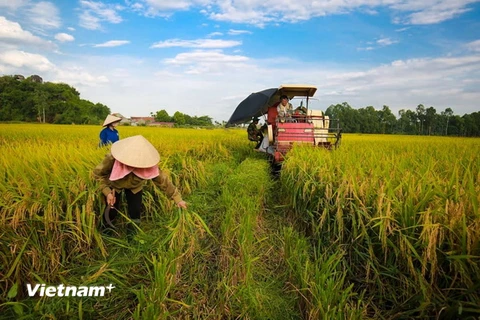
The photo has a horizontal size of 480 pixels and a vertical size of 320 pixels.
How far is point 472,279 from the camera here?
6.13 ft

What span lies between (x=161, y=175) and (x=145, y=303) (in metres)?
1.19

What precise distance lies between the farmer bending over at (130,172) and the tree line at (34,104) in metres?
31.6

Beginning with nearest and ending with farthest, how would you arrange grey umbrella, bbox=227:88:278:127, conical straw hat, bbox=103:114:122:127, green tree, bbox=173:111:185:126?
1. conical straw hat, bbox=103:114:122:127
2. grey umbrella, bbox=227:88:278:127
3. green tree, bbox=173:111:185:126

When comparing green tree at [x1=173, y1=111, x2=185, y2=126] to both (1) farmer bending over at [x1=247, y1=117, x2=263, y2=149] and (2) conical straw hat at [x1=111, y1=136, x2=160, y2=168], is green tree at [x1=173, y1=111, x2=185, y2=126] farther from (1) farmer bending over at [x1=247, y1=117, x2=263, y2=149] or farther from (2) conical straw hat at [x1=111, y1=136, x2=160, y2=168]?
(2) conical straw hat at [x1=111, y1=136, x2=160, y2=168]

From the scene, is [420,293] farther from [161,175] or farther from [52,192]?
[52,192]

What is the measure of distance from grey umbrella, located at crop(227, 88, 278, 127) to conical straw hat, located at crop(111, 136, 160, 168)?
5.44 metres

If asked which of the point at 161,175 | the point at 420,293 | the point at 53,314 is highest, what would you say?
the point at 161,175

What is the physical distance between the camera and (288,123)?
6.96 metres

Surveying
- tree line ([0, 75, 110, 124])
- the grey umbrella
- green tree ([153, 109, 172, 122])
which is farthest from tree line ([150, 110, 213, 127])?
the grey umbrella

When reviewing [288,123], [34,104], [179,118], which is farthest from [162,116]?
[288,123]

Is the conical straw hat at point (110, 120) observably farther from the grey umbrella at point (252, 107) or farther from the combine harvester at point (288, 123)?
the grey umbrella at point (252, 107)

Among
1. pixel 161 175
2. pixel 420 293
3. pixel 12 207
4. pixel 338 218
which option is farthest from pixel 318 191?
pixel 12 207

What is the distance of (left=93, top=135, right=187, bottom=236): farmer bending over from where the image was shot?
262cm

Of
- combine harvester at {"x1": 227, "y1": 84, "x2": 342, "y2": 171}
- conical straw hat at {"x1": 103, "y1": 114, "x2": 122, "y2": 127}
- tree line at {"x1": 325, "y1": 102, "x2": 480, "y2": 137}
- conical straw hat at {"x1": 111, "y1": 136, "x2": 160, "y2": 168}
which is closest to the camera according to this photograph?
conical straw hat at {"x1": 111, "y1": 136, "x2": 160, "y2": 168}
